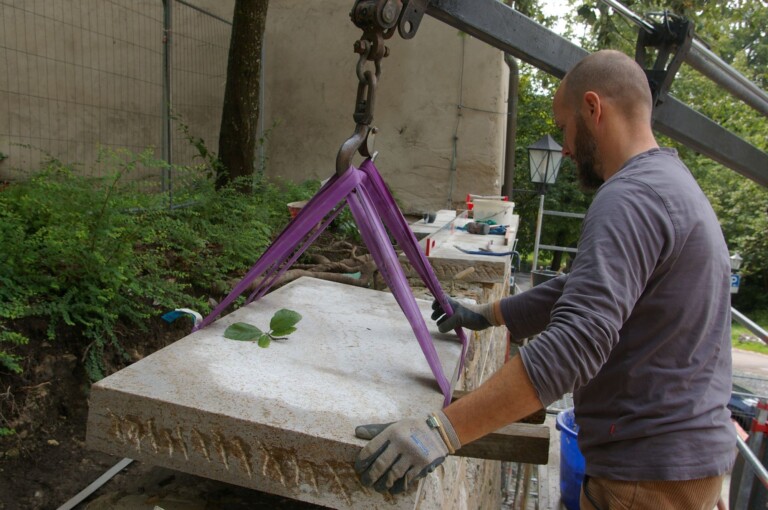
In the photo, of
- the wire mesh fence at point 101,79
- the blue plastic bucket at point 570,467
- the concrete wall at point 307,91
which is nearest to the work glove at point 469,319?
the blue plastic bucket at point 570,467

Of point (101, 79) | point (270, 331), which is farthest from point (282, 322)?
point (101, 79)

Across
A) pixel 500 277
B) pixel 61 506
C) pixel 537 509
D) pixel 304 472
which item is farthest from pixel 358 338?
pixel 537 509

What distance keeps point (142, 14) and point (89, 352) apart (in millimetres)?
5884

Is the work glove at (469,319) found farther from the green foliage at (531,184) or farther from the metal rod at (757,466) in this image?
the green foliage at (531,184)

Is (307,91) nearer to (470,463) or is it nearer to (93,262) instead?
(93,262)

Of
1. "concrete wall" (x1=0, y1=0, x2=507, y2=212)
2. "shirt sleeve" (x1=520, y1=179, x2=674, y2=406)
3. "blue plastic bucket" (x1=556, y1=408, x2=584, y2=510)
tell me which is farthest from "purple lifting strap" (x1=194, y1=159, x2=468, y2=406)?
"concrete wall" (x1=0, y1=0, x2=507, y2=212)

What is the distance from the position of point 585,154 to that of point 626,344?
57cm

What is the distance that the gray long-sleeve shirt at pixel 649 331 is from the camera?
140cm

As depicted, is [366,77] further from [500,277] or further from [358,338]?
[500,277]

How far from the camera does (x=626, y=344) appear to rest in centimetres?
166

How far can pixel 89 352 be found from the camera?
9.59ft

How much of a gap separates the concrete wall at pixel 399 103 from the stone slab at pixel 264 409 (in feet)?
23.1

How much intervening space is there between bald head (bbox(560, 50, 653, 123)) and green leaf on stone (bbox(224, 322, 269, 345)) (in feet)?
4.09

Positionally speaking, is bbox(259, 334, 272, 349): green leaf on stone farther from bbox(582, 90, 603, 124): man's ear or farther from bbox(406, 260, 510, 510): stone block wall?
bbox(582, 90, 603, 124): man's ear
